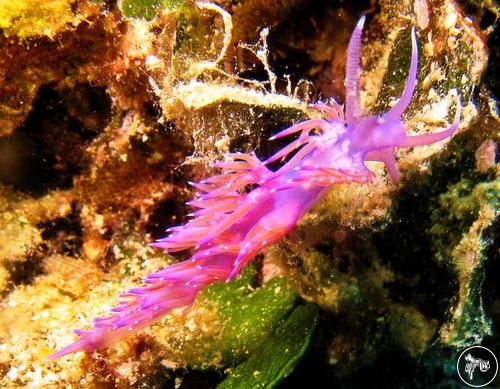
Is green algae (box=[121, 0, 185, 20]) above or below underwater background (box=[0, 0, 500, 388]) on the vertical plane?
above

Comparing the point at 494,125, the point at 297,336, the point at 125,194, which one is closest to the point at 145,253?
the point at 125,194

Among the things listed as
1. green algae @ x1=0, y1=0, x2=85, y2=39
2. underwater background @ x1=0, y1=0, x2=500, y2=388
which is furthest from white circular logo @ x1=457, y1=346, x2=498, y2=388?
green algae @ x1=0, y1=0, x2=85, y2=39

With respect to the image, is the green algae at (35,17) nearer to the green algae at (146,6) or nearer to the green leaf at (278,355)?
the green algae at (146,6)

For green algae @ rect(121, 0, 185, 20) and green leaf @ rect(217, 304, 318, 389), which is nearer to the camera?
green algae @ rect(121, 0, 185, 20)

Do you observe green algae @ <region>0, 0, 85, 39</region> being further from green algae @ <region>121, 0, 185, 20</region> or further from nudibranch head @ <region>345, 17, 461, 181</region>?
nudibranch head @ <region>345, 17, 461, 181</region>

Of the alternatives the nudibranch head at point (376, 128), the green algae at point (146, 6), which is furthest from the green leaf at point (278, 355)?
the green algae at point (146, 6)

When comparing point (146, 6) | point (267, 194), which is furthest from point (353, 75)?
point (146, 6)
